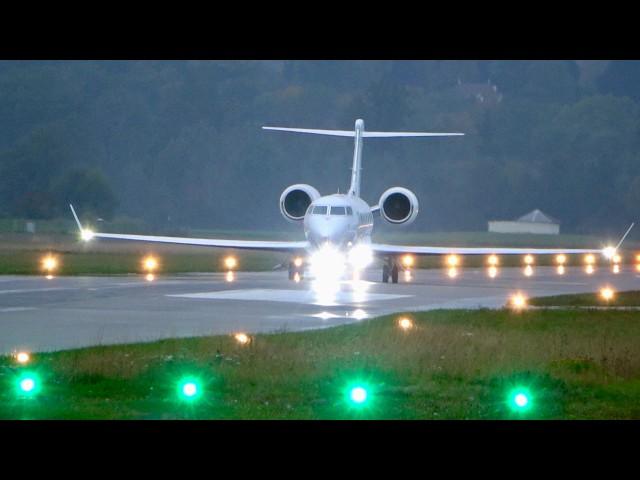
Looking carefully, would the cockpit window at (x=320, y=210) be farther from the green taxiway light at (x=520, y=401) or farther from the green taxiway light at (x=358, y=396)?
the green taxiway light at (x=358, y=396)

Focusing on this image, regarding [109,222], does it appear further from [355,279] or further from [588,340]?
[588,340]

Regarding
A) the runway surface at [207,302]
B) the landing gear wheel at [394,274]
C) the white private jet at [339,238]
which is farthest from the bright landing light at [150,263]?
the landing gear wheel at [394,274]

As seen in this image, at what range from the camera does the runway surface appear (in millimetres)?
17109

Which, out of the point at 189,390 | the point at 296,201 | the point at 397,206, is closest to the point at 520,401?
the point at 189,390

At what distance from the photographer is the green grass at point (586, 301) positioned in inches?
915

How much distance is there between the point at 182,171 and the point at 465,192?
1937 centimetres

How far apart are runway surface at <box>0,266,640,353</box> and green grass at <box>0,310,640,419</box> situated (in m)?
1.82

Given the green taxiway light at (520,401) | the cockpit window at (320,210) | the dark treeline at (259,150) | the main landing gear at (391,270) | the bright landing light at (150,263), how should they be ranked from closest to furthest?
1. the green taxiway light at (520,401)
2. the cockpit window at (320,210)
3. the main landing gear at (391,270)
4. the bright landing light at (150,263)
5. the dark treeline at (259,150)

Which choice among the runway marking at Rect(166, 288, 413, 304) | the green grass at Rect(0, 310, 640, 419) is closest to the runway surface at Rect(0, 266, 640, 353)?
the runway marking at Rect(166, 288, 413, 304)

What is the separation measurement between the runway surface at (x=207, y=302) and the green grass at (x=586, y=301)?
939 millimetres

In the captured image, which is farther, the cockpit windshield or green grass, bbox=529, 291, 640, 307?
the cockpit windshield

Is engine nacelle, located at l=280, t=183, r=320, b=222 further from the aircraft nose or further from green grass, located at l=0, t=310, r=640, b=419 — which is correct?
green grass, located at l=0, t=310, r=640, b=419

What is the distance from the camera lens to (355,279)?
32406 millimetres
